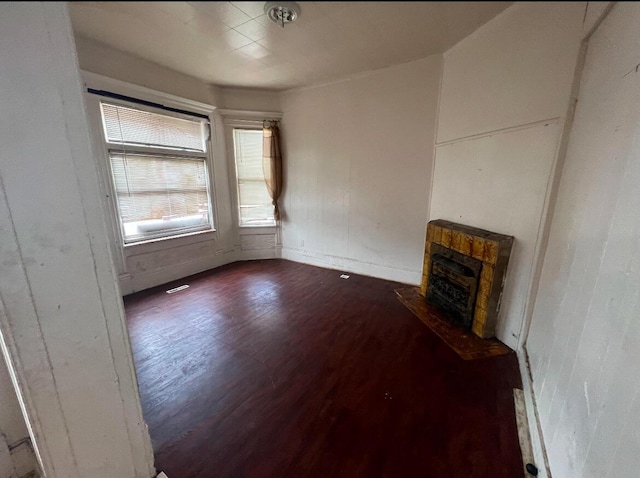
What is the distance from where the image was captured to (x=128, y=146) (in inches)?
111

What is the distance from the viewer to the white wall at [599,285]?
30.9 inches

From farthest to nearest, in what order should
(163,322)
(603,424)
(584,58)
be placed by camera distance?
1. (163,322)
2. (584,58)
3. (603,424)

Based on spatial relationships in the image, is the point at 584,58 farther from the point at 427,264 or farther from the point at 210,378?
the point at 210,378

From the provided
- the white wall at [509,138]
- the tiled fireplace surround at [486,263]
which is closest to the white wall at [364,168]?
the white wall at [509,138]

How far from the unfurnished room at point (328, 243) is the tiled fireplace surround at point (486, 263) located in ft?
0.06

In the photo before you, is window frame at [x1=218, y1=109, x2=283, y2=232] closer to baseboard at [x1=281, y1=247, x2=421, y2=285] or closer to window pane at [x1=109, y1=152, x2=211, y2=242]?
window pane at [x1=109, y1=152, x2=211, y2=242]

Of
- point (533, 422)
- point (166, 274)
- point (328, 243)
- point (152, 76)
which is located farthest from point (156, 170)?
point (533, 422)

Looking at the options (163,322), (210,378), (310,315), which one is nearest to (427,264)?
(310,315)

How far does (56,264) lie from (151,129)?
2.83 meters

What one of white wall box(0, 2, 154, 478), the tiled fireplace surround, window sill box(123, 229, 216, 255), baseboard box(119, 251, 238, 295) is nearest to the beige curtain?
window sill box(123, 229, 216, 255)

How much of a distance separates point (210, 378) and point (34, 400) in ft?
3.32

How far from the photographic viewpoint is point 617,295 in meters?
0.87

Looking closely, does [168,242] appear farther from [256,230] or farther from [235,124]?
[235,124]

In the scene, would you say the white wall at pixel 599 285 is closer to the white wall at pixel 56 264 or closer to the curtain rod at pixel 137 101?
the white wall at pixel 56 264
